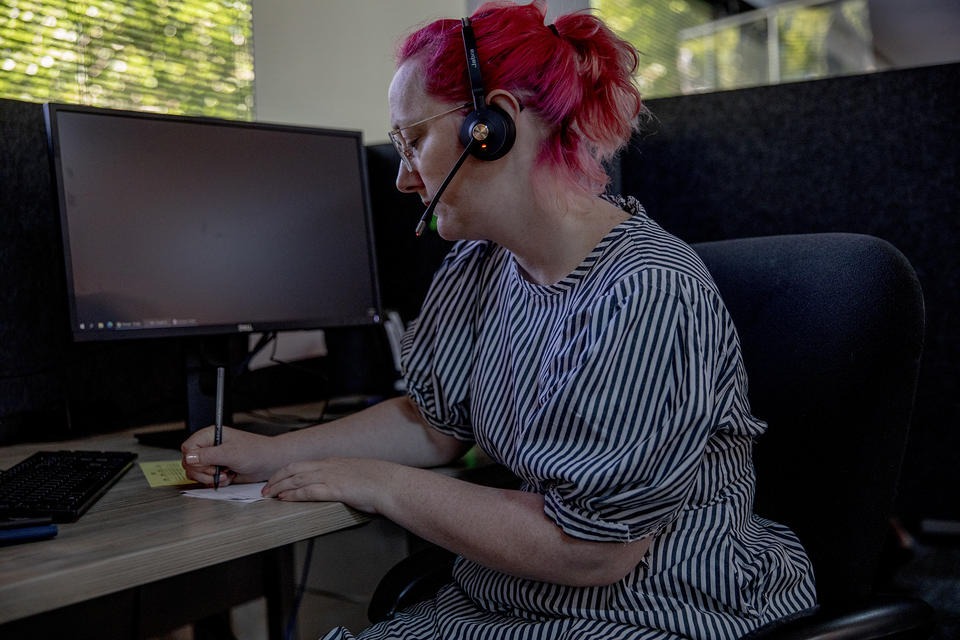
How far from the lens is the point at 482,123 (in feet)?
2.61

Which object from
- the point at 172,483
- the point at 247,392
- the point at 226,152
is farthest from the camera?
the point at 247,392

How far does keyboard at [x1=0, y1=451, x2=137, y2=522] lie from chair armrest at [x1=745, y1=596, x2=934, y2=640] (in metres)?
0.58

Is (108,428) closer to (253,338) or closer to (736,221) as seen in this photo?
(253,338)

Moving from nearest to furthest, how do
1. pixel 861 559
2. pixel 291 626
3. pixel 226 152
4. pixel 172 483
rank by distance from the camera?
1. pixel 861 559
2. pixel 172 483
3. pixel 226 152
4. pixel 291 626

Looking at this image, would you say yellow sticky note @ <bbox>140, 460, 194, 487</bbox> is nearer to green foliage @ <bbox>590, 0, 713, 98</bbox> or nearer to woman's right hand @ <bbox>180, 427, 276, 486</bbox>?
woman's right hand @ <bbox>180, 427, 276, 486</bbox>

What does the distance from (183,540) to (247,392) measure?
0.77 metres

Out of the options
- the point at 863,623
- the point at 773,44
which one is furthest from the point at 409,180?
the point at 773,44

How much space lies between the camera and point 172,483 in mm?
895

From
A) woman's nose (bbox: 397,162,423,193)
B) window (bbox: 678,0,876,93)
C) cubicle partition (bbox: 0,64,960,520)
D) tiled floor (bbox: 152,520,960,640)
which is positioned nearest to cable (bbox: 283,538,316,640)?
tiled floor (bbox: 152,520,960,640)

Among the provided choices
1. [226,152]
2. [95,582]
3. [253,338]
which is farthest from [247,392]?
[95,582]

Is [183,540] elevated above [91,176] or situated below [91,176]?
below

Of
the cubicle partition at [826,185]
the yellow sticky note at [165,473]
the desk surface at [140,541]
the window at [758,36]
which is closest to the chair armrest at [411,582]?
the desk surface at [140,541]

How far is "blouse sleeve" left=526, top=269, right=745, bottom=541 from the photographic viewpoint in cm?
68

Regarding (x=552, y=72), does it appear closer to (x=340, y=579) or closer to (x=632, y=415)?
(x=632, y=415)
